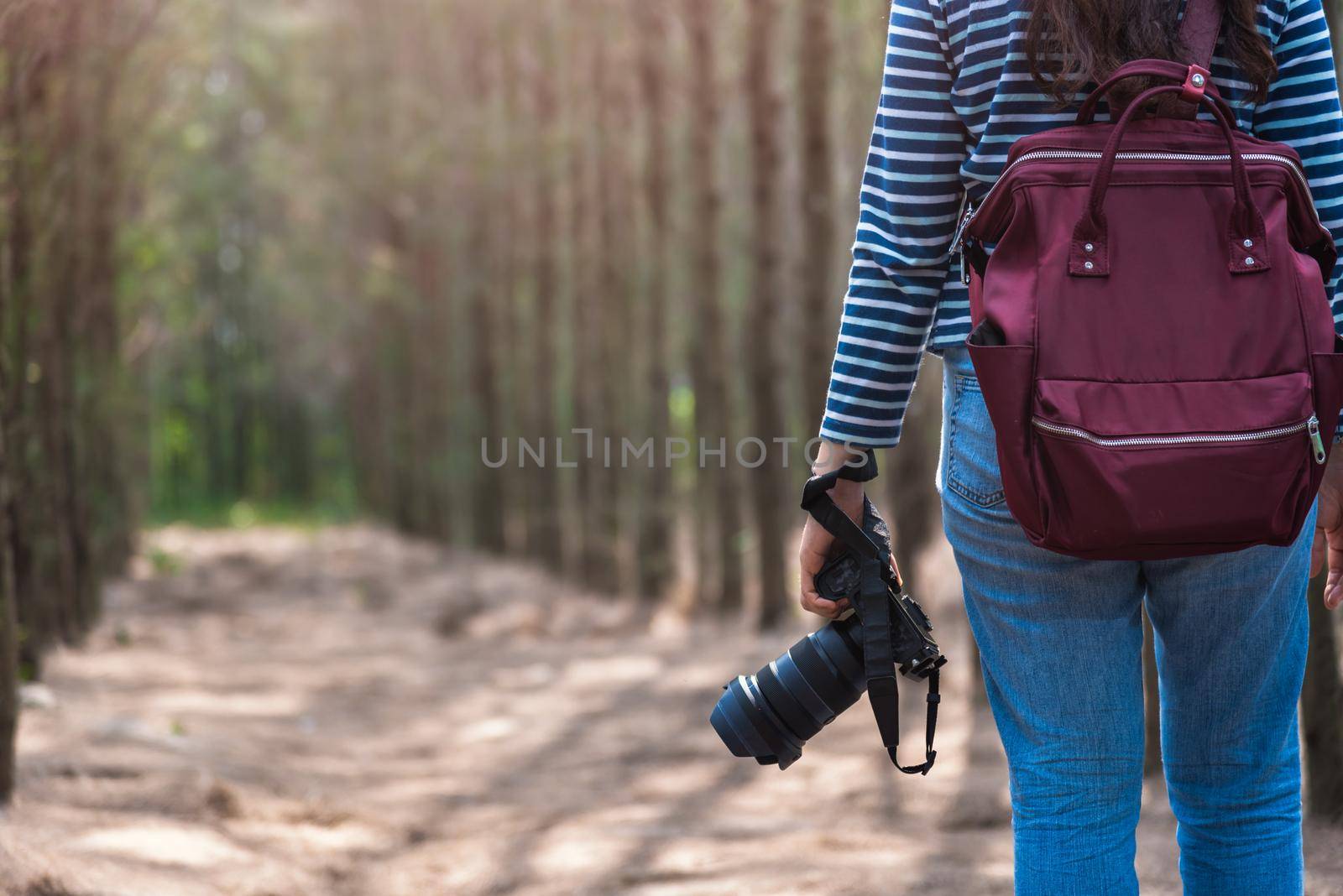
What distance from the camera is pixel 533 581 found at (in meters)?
17.3

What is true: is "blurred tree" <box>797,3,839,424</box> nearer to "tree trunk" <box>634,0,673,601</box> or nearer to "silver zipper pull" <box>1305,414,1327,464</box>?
"tree trunk" <box>634,0,673,601</box>

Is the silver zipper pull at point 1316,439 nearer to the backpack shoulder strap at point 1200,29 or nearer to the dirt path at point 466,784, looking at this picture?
the backpack shoulder strap at point 1200,29

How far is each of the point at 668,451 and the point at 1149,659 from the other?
7903 mm

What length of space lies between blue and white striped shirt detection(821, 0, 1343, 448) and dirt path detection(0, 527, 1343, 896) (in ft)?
6.42

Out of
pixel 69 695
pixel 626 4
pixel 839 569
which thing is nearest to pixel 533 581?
pixel 626 4

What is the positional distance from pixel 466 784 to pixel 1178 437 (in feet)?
16.3

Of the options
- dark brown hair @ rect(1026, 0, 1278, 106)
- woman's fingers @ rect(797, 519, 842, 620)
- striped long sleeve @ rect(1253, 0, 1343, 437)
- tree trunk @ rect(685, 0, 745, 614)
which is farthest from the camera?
tree trunk @ rect(685, 0, 745, 614)

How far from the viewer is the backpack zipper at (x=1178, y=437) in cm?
170

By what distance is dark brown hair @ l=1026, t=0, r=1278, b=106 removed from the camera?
1804mm

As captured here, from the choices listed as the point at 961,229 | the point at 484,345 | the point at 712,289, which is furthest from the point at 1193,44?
the point at 484,345

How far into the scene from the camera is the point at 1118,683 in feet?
6.06

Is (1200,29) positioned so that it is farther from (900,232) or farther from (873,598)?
(873,598)

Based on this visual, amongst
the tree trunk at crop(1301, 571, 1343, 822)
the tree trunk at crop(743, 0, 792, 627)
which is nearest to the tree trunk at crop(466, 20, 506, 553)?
the tree trunk at crop(743, 0, 792, 627)

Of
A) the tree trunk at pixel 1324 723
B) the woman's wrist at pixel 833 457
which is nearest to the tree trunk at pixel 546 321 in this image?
the tree trunk at pixel 1324 723
